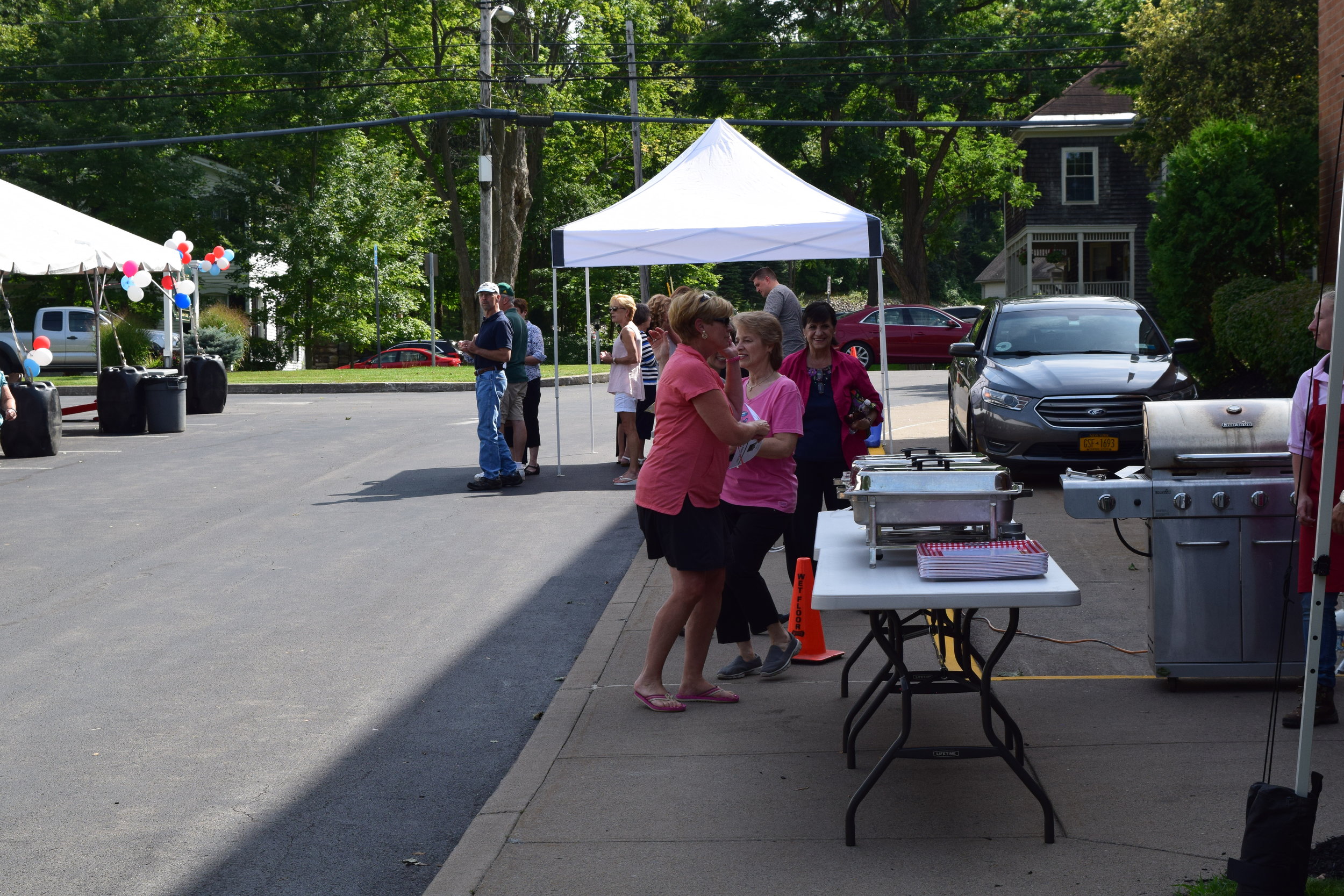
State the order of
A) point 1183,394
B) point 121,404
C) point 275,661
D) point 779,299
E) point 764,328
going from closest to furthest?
point 764,328 → point 275,661 → point 779,299 → point 1183,394 → point 121,404

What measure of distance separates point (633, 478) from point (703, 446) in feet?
26.0

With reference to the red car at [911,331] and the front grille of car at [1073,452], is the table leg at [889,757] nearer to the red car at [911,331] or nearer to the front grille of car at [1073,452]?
the front grille of car at [1073,452]

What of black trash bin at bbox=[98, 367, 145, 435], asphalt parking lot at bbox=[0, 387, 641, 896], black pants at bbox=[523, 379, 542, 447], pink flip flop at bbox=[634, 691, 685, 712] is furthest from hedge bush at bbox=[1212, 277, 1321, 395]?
black trash bin at bbox=[98, 367, 145, 435]

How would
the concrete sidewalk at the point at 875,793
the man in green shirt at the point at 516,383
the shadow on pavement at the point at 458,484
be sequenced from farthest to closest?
the man in green shirt at the point at 516,383, the shadow on pavement at the point at 458,484, the concrete sidewalk at the point at 875,793

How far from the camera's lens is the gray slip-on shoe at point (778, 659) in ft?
21.0

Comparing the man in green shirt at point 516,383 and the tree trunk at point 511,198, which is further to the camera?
the tree trunk at point 511,198

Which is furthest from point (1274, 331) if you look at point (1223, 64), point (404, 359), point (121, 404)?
point (404, 359)

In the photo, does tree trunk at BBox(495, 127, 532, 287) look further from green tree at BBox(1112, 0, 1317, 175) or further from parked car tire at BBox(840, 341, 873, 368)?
green tree at BBox(1112, 0, 1317, 175)

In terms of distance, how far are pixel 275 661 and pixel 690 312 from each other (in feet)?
10.2

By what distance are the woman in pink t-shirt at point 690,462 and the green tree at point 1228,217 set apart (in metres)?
12.9

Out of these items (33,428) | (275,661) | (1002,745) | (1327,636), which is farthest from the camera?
(33,428)

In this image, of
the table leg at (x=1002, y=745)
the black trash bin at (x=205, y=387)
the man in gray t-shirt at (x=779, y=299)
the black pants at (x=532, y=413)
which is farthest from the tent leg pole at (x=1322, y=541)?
the black trash bin at (x=205, y=387)

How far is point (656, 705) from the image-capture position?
5.75 m

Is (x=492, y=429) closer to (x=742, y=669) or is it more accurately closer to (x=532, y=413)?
(x=532, y=413)
